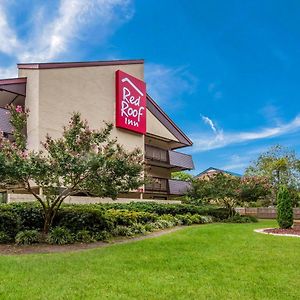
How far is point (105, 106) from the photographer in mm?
20875

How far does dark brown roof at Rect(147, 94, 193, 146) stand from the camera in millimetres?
25131

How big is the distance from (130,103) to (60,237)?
13.7 metres

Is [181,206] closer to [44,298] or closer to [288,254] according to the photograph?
[288,254]

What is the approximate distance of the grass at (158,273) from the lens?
5.25 metres

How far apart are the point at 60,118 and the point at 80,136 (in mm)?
8551

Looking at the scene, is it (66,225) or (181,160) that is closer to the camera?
(66,225)

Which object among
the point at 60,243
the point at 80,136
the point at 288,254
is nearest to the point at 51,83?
the point at 80,136

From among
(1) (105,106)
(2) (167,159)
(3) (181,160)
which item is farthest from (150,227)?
(3) (181,160)

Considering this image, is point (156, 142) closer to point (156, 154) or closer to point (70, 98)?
point (156, 154)

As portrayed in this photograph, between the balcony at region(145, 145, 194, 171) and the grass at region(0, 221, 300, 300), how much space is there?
15.2m

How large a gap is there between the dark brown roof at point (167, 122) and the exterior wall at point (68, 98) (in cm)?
324

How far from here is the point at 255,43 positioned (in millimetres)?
16453

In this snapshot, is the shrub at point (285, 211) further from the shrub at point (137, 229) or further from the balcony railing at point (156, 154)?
the balcony railing at point (156, 154)

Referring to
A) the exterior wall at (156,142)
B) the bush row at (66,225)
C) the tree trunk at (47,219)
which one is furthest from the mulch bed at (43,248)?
the exterior wall at (156,142)
